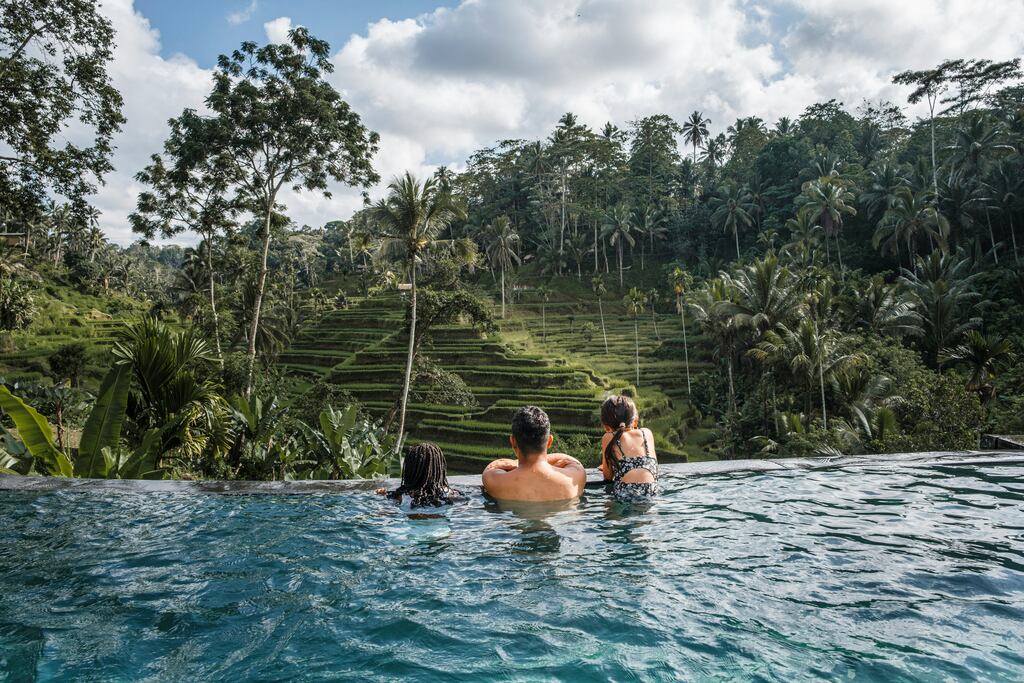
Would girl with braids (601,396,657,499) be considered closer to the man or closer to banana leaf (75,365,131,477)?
the man

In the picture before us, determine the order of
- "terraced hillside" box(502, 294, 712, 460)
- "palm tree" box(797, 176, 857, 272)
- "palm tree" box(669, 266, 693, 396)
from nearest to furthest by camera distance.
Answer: "terraced hillside" box(502, 294, 712, 460), "palm tree" box(669, 266, 693, 396), "palm tree" box(797, 176, 857, 272)

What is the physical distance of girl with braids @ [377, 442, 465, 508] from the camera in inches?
212

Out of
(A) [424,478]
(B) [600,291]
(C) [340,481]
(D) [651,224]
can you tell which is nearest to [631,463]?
(A) [424,478]

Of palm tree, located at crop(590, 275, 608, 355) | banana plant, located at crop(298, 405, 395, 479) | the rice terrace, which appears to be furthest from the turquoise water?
palm tree, located at crop(590, 275, 608, 355)

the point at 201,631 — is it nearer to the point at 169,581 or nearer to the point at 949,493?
the point at 169,581

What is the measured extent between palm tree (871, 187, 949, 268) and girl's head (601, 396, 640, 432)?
4488 centimetres

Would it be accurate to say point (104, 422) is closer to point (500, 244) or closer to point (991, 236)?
point (991, 236)

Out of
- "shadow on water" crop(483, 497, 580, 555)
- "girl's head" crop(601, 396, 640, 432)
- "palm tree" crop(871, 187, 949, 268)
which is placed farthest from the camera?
"palm tree" crop(871, 187, 949, 268)

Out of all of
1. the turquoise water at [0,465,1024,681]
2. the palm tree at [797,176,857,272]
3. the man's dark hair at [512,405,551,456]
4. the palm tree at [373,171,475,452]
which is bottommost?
the turquoise water at [0,465,1024,681]

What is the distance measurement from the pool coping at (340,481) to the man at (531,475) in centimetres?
79

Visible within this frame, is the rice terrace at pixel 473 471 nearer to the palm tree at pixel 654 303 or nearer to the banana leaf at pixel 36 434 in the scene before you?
the banana leaf at pixel 36 434

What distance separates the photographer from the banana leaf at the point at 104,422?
728 cm

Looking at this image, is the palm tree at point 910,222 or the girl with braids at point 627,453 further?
the palm tree at point 910,222

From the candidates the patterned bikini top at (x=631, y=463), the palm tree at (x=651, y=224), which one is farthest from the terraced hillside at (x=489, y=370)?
the patterned bikini top at (x=631, y=463)
